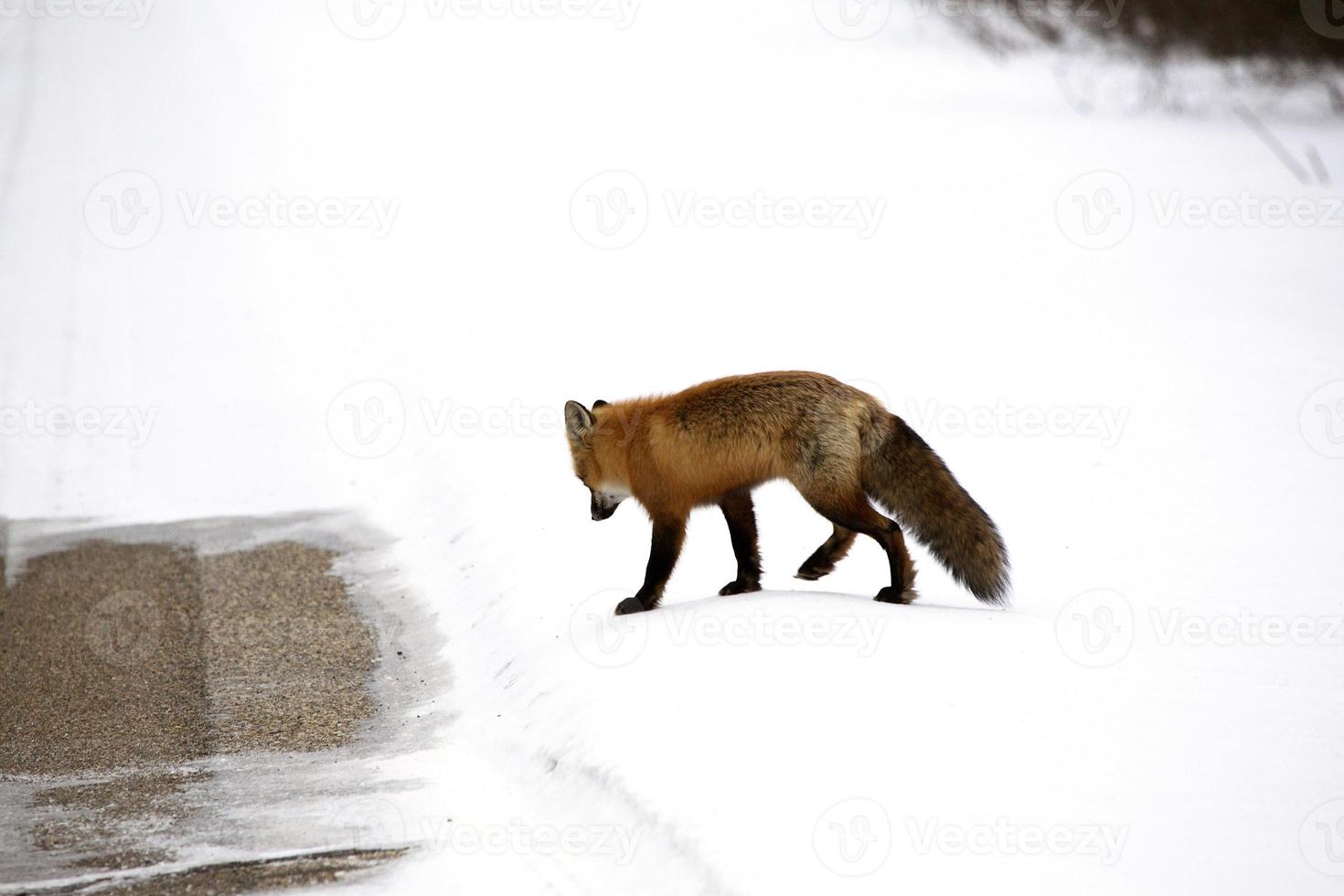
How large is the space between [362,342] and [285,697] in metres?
9.21

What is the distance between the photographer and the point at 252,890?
513 cm

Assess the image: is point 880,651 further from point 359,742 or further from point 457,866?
point 359,742

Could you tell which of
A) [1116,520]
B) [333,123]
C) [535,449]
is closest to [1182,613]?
[1116,520]
